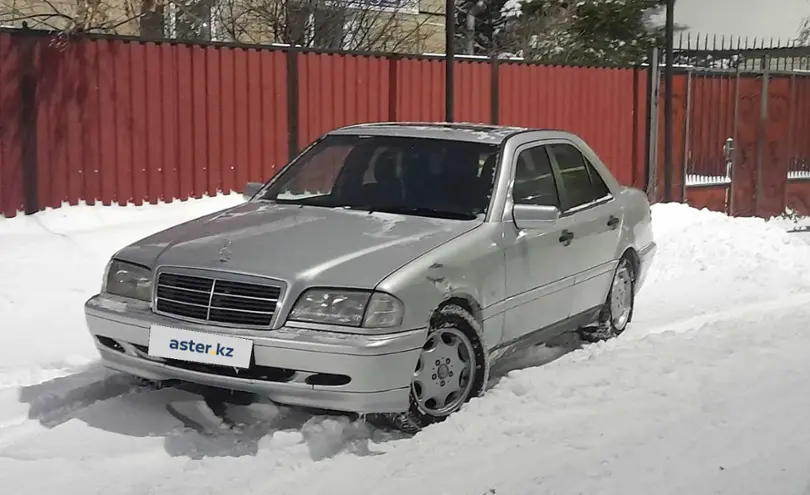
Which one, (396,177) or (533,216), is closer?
(533,216)

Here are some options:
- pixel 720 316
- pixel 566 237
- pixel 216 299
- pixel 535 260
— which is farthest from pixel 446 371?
pixel 720 316

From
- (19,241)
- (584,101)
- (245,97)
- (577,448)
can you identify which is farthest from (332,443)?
(584,101)

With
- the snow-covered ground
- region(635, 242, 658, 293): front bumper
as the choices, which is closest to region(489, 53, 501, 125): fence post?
region(635, 242, 658, 293): front bumper

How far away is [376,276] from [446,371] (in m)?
0.74

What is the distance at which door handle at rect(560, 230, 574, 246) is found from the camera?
608 centimetres

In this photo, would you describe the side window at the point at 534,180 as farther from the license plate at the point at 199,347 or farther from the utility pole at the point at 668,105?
the utility pole at the point at 668,105

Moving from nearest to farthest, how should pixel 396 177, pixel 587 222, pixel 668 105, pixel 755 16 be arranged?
1. pixel 396 177
2. pixel 587 222
3. pixel 668 105
4. pixel 755 16

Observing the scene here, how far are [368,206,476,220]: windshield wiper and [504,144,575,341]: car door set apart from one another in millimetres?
249

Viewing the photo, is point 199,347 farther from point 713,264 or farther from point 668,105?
point 668,105

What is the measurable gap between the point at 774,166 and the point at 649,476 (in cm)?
1239

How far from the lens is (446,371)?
5031 mm

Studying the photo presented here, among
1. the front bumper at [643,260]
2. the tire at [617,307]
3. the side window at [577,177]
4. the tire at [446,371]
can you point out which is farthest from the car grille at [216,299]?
the front bumper at [643,260]

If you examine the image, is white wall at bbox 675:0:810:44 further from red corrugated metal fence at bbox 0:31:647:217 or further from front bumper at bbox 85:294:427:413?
front bumper at bbox 85:294:427:413

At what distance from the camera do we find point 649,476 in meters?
4.29
